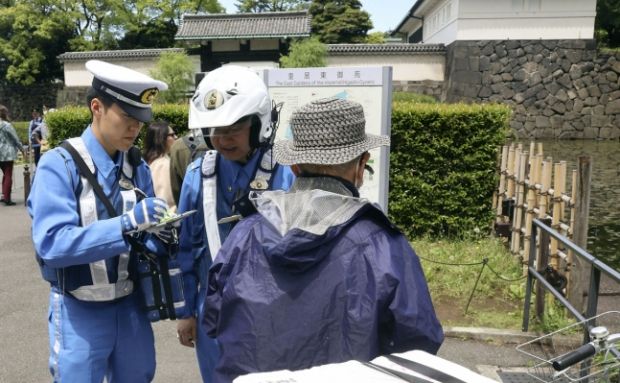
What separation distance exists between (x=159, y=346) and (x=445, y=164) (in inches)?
170

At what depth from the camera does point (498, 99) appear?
75.4 ft

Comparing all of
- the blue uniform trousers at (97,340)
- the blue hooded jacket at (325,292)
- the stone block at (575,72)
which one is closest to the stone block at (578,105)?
the stone block at (575,72)

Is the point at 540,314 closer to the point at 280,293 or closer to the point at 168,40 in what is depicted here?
the point at 280,293

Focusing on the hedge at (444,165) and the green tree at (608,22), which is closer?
the hedge at (444,165)

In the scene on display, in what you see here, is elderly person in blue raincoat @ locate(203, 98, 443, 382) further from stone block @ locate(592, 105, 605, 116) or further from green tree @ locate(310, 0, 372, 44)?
green tree @ locate(310, 0, 372, 44)

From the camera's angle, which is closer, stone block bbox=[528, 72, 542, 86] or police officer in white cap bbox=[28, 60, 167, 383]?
police officer in white cap bbox=[28, 60, 167, 383]

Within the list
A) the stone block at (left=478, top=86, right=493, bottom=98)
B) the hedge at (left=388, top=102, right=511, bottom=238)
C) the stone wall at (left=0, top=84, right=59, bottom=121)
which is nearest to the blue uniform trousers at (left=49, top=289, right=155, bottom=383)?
the hedge at (left=388, top=102, right=511, bottom=238)

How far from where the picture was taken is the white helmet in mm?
2039

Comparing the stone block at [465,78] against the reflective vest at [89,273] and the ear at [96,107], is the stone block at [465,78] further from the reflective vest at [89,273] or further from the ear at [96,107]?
the reflective vest at [89,273]

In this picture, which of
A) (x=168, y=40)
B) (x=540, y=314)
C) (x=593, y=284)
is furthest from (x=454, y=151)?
(x=168, y=40)

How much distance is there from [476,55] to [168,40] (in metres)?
19.4

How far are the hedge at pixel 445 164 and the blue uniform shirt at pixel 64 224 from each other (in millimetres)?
5442

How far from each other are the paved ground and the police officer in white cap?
1.78 metres

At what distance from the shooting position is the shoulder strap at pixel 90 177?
209 centimetres
